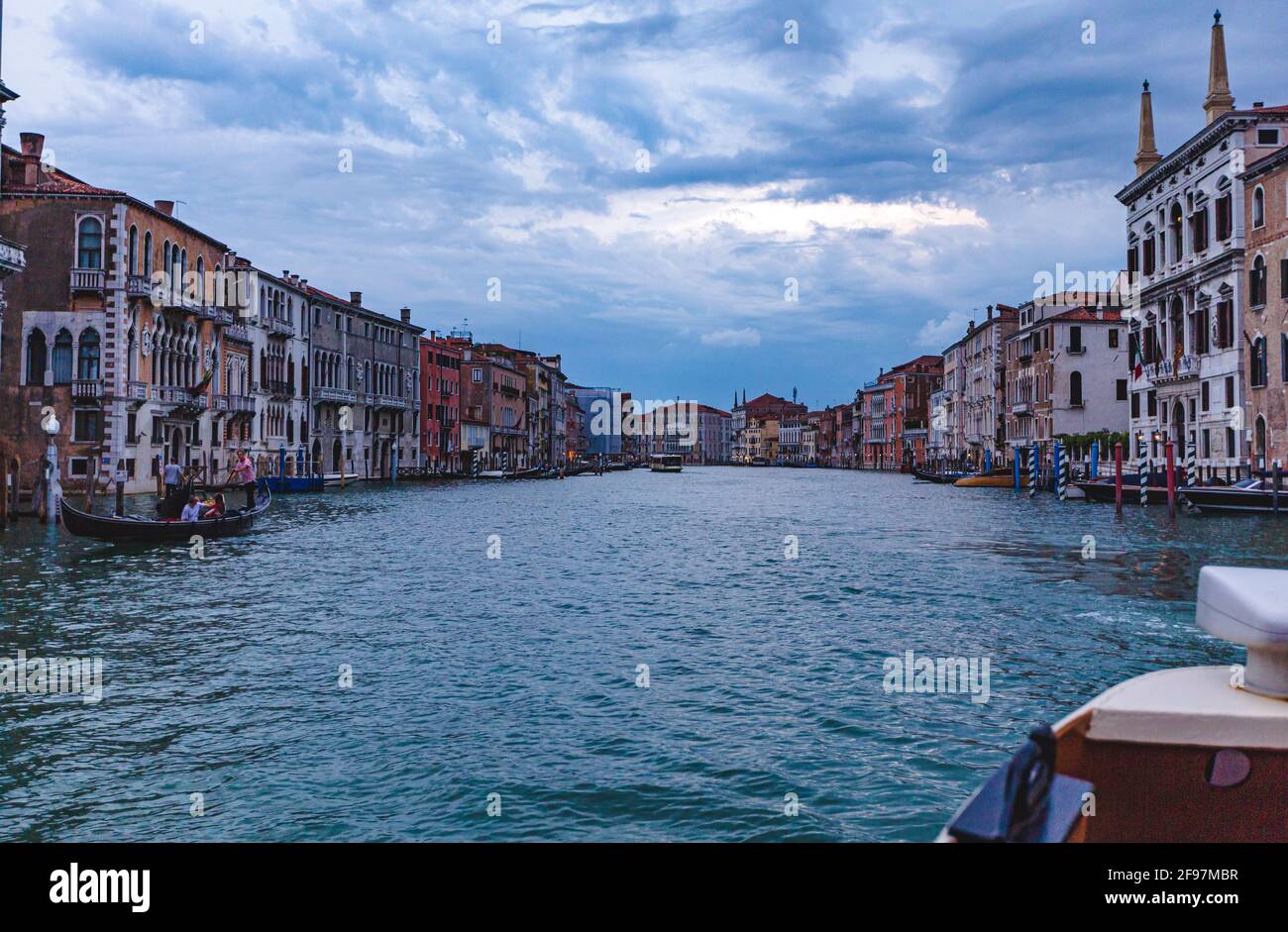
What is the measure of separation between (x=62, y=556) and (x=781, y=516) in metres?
19.8

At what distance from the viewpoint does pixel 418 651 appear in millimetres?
9516

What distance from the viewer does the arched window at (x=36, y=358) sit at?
102 ft

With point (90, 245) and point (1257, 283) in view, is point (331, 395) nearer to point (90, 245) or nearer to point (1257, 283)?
point (90, 245)

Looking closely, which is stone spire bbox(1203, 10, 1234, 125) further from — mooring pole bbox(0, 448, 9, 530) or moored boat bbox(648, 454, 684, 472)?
moored boat bbox(648, 454, 684, 472)

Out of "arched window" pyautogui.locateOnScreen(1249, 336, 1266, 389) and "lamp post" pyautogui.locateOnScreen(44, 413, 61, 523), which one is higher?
"arched window" pyautogui.locateOnScreen(1249, 336, 1266, 389)

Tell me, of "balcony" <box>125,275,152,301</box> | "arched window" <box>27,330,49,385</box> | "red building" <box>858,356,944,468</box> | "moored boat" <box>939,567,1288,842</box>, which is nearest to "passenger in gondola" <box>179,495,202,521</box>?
"arched window" <box>27,330,49,385</box>

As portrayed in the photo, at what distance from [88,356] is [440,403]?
3651 centimetres

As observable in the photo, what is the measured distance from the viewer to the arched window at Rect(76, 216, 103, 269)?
3136 cm

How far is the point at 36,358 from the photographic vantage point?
31156 mm

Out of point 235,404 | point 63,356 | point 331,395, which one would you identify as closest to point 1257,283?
point 63,356

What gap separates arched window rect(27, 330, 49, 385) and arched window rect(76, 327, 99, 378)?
975 millimetres

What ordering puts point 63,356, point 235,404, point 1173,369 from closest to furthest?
point 63,356 → point 1173,369 → point 235,404
